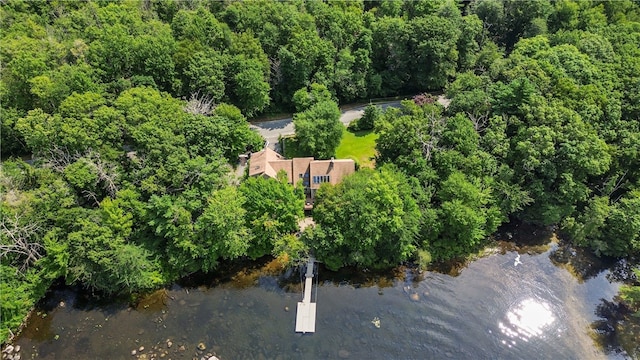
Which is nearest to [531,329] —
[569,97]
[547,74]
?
[569,97]

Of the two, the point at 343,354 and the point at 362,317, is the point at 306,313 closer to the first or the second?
the point at 343,354

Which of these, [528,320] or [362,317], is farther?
[528,320]

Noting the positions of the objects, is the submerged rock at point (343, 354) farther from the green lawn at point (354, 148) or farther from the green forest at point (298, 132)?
the green lawn at point (354, 148)

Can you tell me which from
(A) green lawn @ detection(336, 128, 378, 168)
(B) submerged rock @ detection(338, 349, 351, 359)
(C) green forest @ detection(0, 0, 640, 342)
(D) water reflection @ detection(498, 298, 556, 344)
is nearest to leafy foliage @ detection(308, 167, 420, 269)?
(C) green forest @ detection(0, 0, 640, 342)

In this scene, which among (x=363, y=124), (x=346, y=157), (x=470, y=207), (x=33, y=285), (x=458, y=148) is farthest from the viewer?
(x=363, y=124)

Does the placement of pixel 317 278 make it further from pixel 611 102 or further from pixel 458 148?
pixel 611 102

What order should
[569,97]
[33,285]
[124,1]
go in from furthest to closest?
[124,1], [569,97], [33,285]

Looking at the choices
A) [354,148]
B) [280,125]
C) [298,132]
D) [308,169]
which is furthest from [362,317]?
[280,125]
